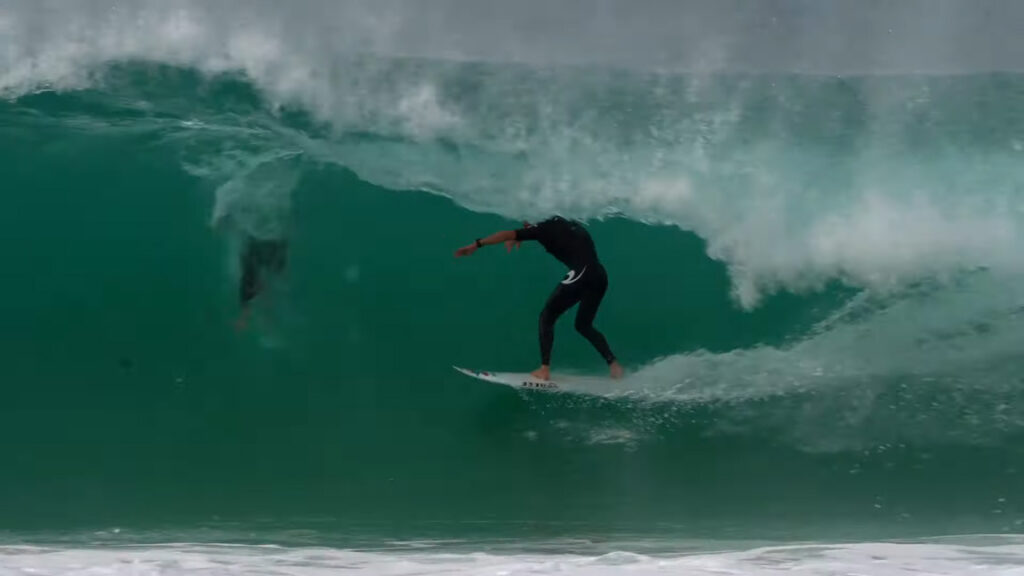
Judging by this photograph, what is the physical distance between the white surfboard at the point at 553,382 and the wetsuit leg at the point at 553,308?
0.10 m

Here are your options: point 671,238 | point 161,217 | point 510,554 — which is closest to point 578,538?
point 510,554

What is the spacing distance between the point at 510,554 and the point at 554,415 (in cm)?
81

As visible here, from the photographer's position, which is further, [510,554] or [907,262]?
[907,262]

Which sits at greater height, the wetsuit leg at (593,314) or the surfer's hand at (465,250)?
the surfer's hand at (465,250)

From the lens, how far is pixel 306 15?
6000 mm

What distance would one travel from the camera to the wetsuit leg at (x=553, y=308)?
5.89 meters

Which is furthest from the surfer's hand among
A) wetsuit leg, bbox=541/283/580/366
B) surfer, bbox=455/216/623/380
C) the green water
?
wetsuit leg, bbox=541/283/580/366

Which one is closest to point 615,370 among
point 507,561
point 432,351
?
point 432,351

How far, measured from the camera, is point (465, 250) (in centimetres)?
588

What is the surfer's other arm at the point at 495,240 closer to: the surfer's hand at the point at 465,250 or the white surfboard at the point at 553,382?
the surfer's hand at the point at 465,250

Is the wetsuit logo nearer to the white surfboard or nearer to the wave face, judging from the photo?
the wave face

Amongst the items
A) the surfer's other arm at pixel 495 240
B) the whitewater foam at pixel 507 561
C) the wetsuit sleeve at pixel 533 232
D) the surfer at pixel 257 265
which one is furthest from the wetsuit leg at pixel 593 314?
the surfer at pixel 257 265

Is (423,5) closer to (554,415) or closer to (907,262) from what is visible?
(554,415)

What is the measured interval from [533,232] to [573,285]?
13.7 inches
